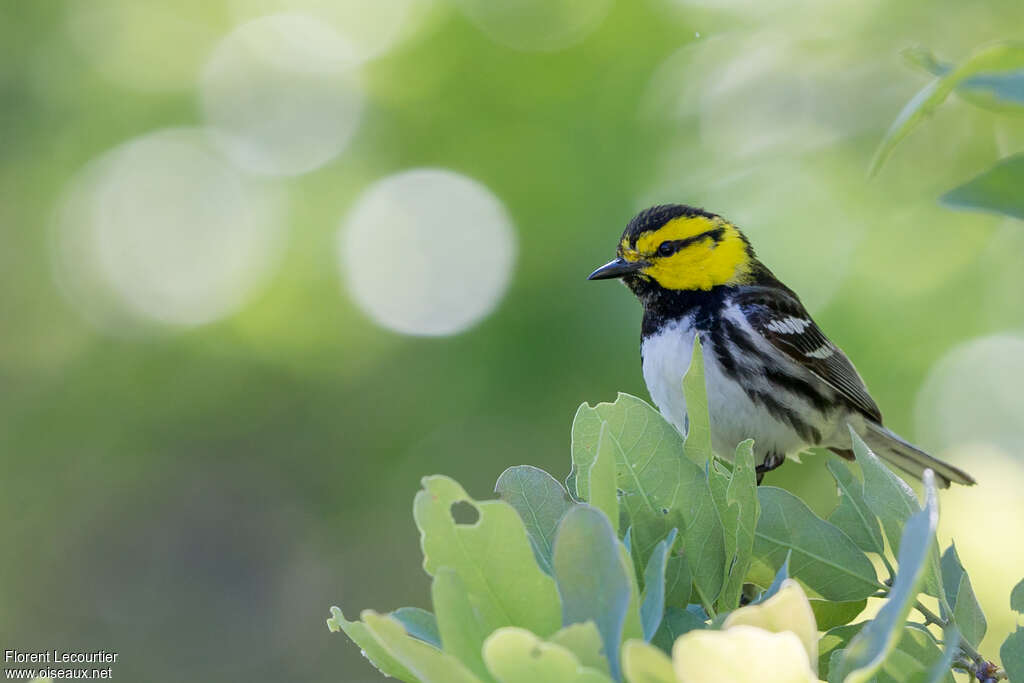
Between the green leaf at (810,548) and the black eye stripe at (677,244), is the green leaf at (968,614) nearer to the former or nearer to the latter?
the green leaf at (810,548)

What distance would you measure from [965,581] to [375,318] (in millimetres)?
4667

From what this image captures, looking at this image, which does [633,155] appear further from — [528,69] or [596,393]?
[596,393]

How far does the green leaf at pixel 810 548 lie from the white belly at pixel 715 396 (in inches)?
71.2

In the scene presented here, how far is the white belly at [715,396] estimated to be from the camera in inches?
118

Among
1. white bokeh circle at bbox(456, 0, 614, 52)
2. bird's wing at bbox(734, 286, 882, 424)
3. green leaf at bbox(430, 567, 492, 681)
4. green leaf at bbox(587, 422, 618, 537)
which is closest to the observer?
green leaf at bbox(430, 567, 492, 681)

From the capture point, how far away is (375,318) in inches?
221

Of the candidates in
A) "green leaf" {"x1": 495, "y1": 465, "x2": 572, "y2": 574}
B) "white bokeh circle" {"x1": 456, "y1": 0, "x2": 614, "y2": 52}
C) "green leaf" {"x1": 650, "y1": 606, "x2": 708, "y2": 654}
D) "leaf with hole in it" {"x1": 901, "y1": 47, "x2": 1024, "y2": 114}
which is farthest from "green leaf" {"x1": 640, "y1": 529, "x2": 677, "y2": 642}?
"white bokeh circle" {"x1": 456, "y1": 0, "x2": 614, "y2": 52}

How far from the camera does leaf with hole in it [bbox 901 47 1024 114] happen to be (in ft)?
2.70

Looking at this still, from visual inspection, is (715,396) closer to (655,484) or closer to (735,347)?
(735,347)

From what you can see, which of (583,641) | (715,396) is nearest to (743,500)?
(583,641)

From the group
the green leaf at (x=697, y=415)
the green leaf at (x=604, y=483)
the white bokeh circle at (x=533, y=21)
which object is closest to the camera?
the green leaf at (x=604, y=483)

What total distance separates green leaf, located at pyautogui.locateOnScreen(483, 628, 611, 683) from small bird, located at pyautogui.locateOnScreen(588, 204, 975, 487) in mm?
2282

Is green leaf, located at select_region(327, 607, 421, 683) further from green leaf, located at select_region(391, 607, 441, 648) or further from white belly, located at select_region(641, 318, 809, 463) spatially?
white belly, located at select_region(641, 318, 809, 463)

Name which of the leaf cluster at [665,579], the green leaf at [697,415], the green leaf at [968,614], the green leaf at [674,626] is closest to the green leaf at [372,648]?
the leaf cluster at [665,579]
